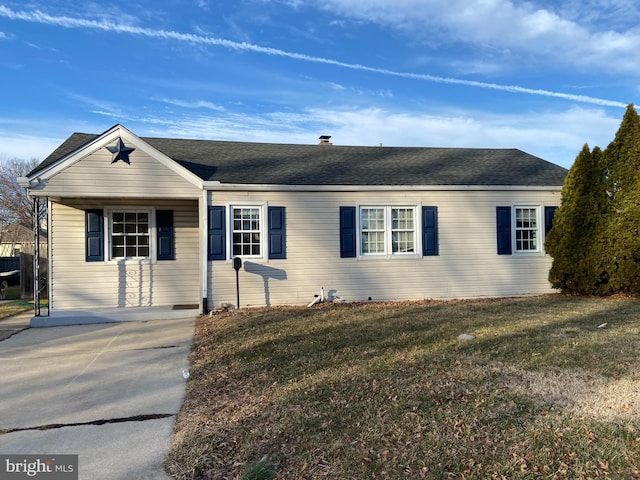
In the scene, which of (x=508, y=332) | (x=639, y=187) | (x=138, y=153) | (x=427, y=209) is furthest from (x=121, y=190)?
(x=639, y=187)

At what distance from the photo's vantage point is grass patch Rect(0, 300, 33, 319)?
34.8 feet

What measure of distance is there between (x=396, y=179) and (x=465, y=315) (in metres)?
3.93

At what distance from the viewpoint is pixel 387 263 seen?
34.9 ft

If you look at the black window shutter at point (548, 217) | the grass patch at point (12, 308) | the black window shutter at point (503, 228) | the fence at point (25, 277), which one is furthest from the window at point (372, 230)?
the fence at point (25, 277)

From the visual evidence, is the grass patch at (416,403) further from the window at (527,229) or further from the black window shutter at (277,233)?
the window at (527,229)

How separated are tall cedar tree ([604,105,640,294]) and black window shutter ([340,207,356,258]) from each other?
5761 millimetres

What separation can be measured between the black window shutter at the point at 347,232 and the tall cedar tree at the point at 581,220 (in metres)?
4.92

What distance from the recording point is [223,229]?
984 centimetres

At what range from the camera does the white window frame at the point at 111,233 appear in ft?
33.3

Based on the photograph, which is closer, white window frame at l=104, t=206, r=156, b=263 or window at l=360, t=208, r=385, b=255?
white window frame at l=104, t=206, r=156, b=263

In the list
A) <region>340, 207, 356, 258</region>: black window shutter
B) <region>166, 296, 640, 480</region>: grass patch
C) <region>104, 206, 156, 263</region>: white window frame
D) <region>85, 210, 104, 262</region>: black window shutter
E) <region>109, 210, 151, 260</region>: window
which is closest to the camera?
<region>166, 296, 640, 480</region>: grass patch

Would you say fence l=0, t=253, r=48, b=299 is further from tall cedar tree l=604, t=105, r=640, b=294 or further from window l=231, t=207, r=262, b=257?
tall cedar tree l=604, t=105, r=640, b=294

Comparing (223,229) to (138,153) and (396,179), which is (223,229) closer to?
(138,153)

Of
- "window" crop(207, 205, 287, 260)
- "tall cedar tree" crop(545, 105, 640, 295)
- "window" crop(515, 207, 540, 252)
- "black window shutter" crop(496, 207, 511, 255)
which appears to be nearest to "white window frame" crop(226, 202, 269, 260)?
"window" crop(207, 205, 287, 260)
